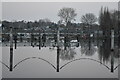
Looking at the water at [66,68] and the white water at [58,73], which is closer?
the white water at [58,73]

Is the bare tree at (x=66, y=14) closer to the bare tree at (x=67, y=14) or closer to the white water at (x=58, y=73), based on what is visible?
the bare tree at (x=67, y=14)

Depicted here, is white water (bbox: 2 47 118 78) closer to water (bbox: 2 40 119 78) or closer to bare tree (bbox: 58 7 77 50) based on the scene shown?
water (bbox: 2 40 119 78)

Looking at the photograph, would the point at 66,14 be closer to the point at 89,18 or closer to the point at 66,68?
the point at 89,18

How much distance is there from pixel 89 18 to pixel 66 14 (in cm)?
600

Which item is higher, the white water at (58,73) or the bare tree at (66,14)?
the bare tree at (66,14)

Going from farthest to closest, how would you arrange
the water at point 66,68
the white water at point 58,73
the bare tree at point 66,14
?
the bare tree at point 66,14 < the water at point 66,68 < the white water at point 58,73

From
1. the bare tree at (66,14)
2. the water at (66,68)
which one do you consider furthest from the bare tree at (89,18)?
the water at (66,68)

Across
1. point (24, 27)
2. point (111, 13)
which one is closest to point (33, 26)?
point (24, 27)

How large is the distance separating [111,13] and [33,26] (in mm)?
25882

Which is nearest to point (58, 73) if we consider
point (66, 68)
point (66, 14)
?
point (66, 68)

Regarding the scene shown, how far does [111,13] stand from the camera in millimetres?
54375

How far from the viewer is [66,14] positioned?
63875 millimetres

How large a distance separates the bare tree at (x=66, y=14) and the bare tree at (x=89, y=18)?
353 cm

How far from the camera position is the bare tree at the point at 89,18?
2598 inches
